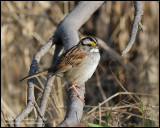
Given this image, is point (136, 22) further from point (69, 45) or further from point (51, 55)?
point (51, 55)

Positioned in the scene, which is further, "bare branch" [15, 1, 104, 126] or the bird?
the bird

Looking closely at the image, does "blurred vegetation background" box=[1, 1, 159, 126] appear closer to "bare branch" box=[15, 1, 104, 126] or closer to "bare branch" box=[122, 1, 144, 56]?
"bare branch" box=[15, 1, 104, 126]

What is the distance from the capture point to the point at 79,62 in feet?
9.58

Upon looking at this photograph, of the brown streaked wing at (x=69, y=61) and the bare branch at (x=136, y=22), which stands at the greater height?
the bare branch at (x=136, y=22)

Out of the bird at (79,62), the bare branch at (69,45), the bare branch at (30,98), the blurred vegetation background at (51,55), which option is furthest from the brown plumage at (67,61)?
the blurred vegetation background at (51,55)

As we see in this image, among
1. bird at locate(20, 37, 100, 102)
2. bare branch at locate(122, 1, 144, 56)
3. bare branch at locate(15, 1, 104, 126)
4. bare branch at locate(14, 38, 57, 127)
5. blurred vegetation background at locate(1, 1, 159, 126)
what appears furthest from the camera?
blurred vegetation background at locate(1, 1, 159, 126)

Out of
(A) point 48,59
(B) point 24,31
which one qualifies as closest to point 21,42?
(B) point 24,31

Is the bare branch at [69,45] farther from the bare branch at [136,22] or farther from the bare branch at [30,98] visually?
the bare branch at [136,22]

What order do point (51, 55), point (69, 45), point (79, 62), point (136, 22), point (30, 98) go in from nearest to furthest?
point (30, 98)
point (136, 22)
point (69, 45)
point (79, 62)
point (51, 55)

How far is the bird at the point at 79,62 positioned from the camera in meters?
2.81

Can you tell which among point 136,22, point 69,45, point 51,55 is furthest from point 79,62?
point 51,55

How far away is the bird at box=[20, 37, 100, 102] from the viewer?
2.81m

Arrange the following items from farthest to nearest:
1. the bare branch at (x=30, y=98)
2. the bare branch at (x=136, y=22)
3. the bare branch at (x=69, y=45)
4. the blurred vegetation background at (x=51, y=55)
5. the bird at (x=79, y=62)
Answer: the blurred vegetation background at (x=51, y=55)
the bird at (x=79, y=62)
the bare branch at (x=136, y=22)
the bare branch at (x=69, y=45)
the bare branch at (x=30, y=98)

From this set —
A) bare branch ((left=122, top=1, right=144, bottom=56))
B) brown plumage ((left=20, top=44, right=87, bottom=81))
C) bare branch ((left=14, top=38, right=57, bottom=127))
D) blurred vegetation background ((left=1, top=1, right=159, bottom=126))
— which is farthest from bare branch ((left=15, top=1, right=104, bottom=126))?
blurred vegetation background ((left=1, top=1, right=159, bottom=126))
